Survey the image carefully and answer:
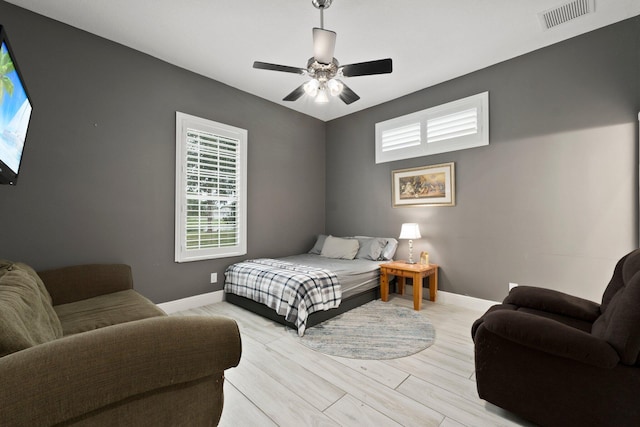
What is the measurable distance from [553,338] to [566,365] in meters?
0.17

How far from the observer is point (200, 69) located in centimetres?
344

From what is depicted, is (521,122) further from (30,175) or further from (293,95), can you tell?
(30,175)

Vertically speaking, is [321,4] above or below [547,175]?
above

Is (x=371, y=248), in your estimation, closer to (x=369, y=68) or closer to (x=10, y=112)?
(x=369, y=68)

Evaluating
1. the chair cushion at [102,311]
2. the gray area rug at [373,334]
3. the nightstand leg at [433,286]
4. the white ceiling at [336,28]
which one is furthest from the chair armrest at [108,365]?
the nightstand leg at [433,286]

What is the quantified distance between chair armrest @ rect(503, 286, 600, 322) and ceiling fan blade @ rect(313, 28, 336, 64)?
2.47 m

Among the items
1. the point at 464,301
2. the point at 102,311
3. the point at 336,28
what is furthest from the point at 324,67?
the point at 464,301

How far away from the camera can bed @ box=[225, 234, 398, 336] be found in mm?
2797

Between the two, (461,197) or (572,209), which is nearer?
(572,209)

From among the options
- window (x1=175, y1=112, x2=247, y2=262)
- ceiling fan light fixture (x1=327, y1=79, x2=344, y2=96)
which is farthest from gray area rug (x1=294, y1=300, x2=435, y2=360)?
ceiling fan light fixture (x1=327, y1=79, x2=344, y2=96)

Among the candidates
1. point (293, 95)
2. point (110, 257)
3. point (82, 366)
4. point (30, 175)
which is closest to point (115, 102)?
point (30, 175)

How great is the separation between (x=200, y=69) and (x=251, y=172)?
1.46m

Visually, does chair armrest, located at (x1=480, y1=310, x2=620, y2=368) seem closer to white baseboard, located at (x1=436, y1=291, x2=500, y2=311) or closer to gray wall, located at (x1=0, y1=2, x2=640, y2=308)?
gray wall, located at (x1=0, y1=2, x2=640, y2=308)

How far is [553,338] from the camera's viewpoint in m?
1.40
